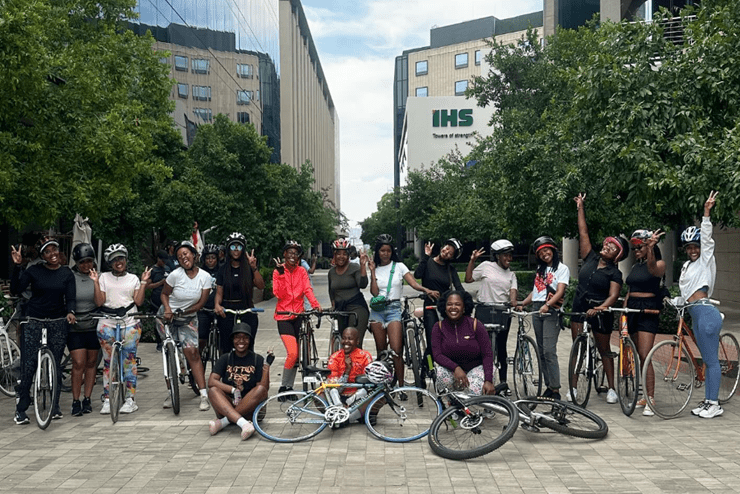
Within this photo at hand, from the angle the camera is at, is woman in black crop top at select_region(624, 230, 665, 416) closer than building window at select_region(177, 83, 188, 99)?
Yes

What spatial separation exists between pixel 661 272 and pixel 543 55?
56.3 feet

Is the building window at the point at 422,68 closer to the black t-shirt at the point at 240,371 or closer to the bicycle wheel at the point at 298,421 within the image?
the black t-shirt at the point at 240,371

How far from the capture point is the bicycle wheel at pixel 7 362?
8827 mm

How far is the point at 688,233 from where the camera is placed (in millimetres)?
A: 7707

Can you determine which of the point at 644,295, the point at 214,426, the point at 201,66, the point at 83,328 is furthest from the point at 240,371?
the point at 201,66

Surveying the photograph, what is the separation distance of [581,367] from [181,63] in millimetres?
29786

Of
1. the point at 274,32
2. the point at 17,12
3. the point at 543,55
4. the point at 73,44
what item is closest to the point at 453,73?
the point at 274,32

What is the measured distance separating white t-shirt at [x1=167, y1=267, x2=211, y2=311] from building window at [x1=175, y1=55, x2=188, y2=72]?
2716cm

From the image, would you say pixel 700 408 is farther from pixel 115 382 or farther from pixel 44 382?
pixel 44 382

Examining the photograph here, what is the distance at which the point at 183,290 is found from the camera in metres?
8.41

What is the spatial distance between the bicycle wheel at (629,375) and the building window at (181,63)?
29576mm

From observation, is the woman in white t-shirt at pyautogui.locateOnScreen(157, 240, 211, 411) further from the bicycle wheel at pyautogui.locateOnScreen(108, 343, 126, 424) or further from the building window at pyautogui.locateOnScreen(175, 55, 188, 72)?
the building window at pyautogui.locateOnScreen(175, 55, 188, 72)

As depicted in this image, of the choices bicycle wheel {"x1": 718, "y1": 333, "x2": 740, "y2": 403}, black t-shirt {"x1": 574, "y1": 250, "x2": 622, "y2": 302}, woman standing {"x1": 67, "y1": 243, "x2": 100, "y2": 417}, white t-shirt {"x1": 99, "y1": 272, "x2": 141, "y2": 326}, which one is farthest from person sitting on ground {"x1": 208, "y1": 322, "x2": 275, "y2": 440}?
bicycle wheel {"x1": 718, "y1": 333, "x2": 740, "y2": 403}

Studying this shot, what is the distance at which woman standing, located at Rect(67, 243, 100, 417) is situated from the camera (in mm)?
7777
